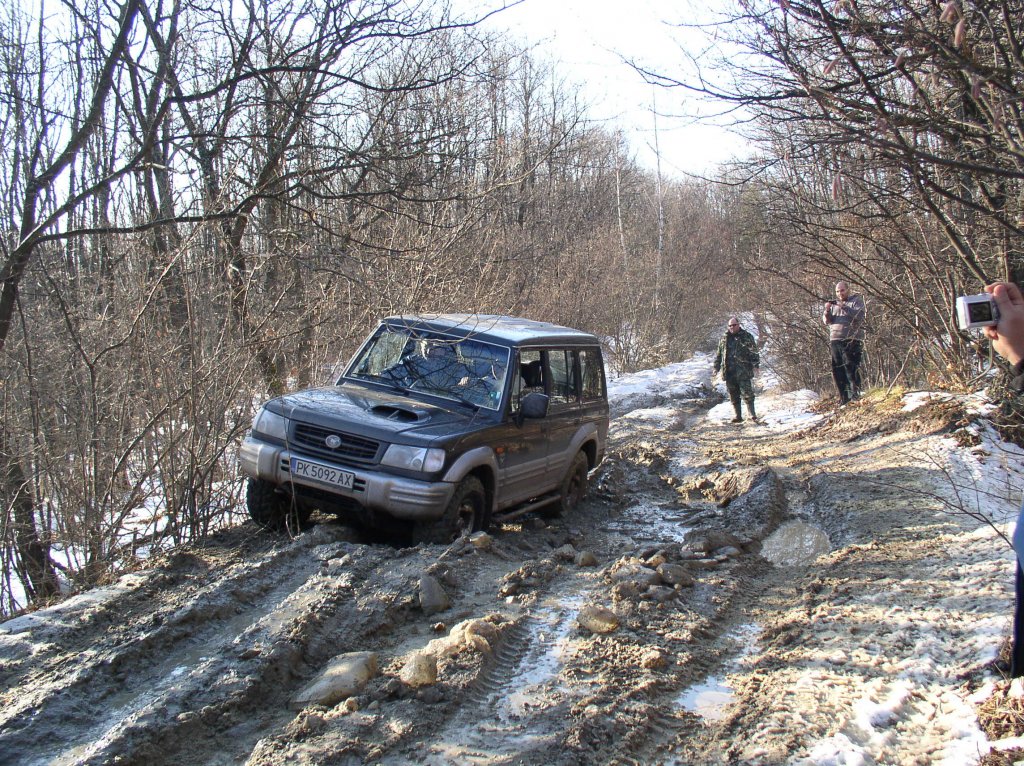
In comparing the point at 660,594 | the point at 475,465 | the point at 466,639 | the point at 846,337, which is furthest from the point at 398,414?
the point at 846,337

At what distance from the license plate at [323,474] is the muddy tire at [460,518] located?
60 cm

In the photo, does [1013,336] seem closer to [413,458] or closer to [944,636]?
[944,636]

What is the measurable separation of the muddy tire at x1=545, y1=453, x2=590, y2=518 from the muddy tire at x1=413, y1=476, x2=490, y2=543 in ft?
5.44

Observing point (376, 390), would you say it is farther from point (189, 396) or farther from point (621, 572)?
point (621, 572)

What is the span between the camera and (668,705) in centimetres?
374

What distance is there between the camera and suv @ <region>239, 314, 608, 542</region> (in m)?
5.93

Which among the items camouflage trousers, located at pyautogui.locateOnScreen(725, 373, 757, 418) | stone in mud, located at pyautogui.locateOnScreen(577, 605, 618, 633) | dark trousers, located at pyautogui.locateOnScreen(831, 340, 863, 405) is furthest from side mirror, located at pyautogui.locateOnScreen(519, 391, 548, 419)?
camouflage trousers, located at pyautogui.locateOnScreen(725, 373, 757, 418)

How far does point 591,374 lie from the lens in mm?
8836

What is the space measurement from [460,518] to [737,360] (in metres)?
9.86

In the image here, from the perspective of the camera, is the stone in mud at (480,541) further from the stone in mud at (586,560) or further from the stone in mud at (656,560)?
the stone in mud at (656,560)

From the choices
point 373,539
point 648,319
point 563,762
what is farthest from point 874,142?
point 648,319

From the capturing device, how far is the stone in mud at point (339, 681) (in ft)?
11.7

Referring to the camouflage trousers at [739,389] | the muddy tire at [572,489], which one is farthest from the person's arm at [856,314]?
the muddy tire at [572,489]

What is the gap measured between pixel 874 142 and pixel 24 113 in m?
7.10
